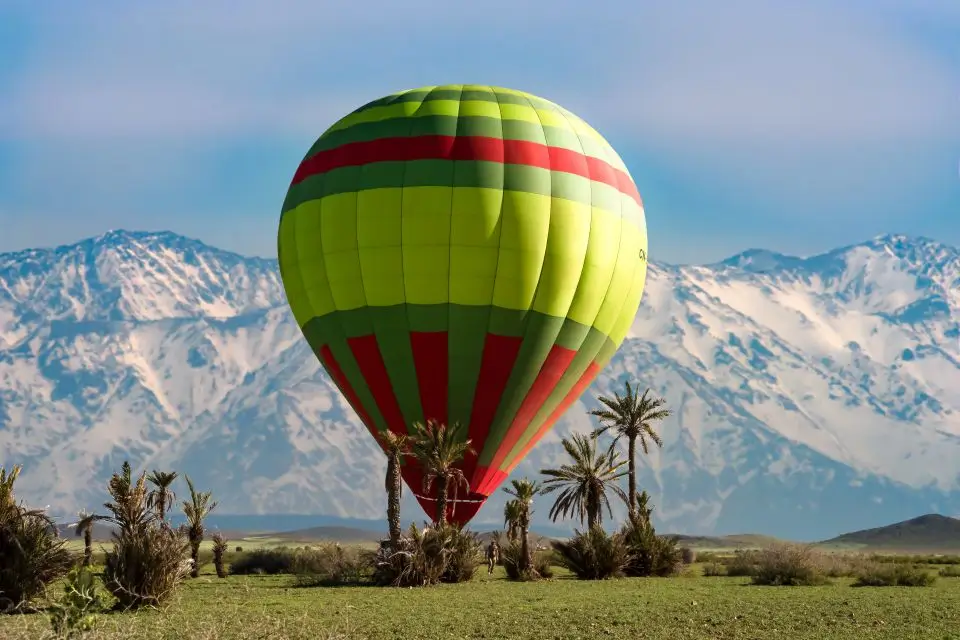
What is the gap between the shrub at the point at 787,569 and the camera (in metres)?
58.4

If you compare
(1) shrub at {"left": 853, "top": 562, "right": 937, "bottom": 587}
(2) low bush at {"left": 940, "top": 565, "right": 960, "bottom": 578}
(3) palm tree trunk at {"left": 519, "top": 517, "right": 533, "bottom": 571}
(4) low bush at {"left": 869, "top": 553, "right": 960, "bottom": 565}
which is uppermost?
(4) low bush at {"left": 869, "top": 553, "right": 960, "bottom": 565}

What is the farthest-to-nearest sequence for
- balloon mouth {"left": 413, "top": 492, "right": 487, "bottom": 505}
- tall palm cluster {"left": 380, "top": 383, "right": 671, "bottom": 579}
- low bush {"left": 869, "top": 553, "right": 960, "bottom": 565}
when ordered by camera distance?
low bush {"left": 869, "top": 553, "right": 960, "bottom": 565} < balloon mouth {"left": 413, "top": 492, "right": 487, "bottom": 505} < tall palm cluster {"left": 380, "top": 383, "right": 671, "bottom": 579}

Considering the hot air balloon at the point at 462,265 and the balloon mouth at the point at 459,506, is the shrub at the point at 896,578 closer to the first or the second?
the hot air balloon at the point at 462,265

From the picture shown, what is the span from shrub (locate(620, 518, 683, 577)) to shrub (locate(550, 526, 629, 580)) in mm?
2062

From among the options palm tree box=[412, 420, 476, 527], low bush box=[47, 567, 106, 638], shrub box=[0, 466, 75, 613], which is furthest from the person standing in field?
low bush box=[47, 567, 106, 638]

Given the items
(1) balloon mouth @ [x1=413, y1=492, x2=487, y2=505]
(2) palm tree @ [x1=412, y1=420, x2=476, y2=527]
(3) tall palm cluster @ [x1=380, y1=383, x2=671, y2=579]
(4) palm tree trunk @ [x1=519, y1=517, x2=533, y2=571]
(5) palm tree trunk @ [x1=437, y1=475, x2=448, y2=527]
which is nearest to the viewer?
(3) tall palm cluster @ [x1=380, y1=383, x2=671, y2=579]

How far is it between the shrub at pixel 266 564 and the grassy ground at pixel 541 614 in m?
24.9

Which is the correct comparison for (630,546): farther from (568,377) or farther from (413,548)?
(413,548)

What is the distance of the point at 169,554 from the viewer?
40.2 meters

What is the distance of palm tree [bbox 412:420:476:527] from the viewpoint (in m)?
59.5

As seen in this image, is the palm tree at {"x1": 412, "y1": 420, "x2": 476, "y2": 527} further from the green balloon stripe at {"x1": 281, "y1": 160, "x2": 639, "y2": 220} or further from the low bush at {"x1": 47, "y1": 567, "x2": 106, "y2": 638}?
the low bush at {"x1": 47, "y1": 567, "x2": 106, "y2": 638}

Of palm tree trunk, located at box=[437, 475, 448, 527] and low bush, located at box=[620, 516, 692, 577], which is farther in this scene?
low bush, located at box=[620, 516, 692, 577]

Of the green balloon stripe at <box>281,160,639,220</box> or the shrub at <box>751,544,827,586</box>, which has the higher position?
the green balloon stripe at <box>281,160,639,220</box>

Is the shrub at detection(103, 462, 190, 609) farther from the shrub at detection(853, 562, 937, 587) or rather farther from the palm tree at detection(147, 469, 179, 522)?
the shrub at detection(853, 562, 937, 587)
